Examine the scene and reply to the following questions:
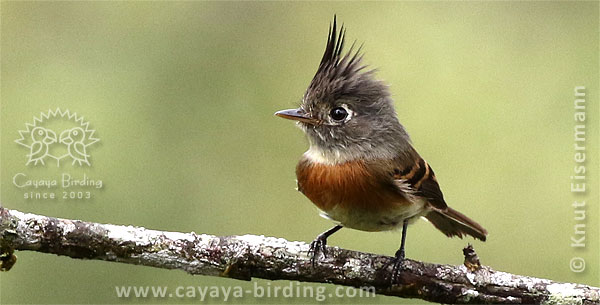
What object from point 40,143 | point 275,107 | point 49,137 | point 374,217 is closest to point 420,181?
point 374,217

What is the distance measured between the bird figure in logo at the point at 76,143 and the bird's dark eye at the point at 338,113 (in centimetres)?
199

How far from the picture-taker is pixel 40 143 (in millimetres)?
5496

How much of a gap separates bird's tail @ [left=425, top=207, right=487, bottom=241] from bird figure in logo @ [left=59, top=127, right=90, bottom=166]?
2.52 m

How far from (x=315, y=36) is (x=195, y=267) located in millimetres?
3724

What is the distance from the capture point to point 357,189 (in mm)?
4113

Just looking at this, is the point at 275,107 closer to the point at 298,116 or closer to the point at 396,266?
the point at 298,116

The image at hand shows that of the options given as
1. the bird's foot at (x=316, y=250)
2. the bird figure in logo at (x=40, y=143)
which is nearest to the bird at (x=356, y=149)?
the bird's foot at (x=316, y=250)

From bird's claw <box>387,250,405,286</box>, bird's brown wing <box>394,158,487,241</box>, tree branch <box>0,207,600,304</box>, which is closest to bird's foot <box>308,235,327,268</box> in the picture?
tree branch <box>0,207,600,304</box>

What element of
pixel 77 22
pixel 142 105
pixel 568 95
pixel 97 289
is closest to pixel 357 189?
pixel 97 289

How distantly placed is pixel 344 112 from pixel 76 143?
2.16 metres

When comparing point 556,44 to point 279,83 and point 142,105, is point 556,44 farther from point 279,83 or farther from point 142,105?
point 142,105

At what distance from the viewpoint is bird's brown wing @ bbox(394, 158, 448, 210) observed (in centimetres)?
425

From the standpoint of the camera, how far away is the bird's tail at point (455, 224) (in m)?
4.69

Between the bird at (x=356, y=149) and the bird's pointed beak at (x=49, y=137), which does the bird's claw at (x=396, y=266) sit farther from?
the bird's pointed beak at (x=49, y=137)
